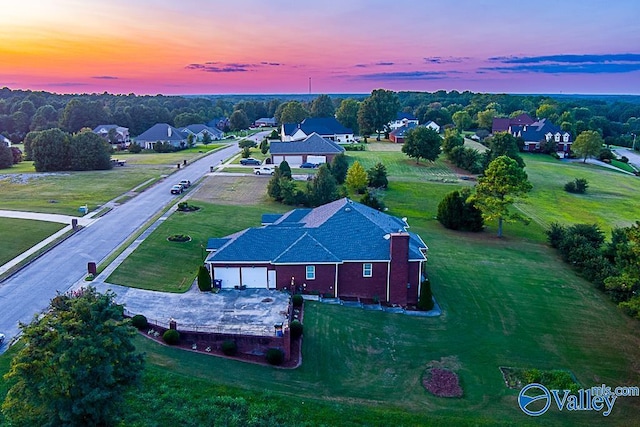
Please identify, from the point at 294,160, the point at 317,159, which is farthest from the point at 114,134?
the point at 317,159

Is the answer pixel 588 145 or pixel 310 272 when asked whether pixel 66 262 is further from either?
pixel 588 145

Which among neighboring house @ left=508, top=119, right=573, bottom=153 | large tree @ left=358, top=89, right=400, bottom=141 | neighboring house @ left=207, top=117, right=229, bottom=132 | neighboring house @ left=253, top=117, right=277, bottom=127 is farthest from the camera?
neighboring house @ left=253, top=117, right=277, bottom=127

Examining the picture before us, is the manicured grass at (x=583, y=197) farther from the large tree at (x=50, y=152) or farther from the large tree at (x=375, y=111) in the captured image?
the large tree at (x=50, y=152)

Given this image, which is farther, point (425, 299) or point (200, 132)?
point (200, 132)

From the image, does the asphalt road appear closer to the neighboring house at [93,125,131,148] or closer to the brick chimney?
the brick chimney

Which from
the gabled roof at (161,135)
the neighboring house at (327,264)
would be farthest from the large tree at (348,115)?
the neighboring house at (327,264)

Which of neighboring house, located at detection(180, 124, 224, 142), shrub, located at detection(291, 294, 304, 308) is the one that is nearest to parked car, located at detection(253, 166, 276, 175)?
shrub, located at detection(291, 294, 304, 308)

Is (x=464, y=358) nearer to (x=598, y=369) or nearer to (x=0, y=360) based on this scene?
(x=598, y=369)
